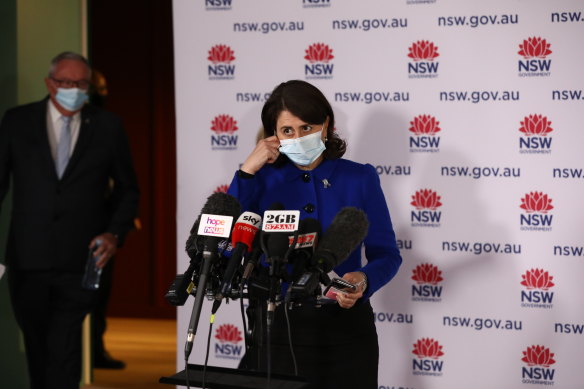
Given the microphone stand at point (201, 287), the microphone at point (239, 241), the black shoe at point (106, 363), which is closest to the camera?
the microphone stand at point (201, 287)

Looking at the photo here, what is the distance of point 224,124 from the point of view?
15.0 feet

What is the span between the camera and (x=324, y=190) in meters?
2.65

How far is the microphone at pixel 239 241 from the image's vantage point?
202cm

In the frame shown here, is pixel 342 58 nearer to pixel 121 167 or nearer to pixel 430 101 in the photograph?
pixel 430 101

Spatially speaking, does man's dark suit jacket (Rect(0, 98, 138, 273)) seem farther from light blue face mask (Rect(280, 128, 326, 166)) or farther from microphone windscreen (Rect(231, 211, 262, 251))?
microphone windscreen (Rect(231, 211, 262, 251))

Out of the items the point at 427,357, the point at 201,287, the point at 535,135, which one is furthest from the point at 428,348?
the point at 201,287

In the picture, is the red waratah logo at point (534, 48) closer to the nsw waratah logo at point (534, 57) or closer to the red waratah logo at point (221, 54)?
the nsw waratah logo at point (534, 57)

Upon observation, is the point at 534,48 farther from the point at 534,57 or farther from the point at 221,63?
the point at 221,63

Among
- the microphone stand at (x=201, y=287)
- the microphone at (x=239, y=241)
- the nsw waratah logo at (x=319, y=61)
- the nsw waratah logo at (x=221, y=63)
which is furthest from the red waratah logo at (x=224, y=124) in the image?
the microphone stand at (x=201, y=287)

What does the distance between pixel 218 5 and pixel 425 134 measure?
128 cm

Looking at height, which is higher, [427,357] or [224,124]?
[224,124]

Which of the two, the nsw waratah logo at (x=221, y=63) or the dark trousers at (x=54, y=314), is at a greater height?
the nsw waratah logo at (x=221, y=63)

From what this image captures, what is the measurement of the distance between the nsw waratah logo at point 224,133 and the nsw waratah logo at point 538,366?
182 cm

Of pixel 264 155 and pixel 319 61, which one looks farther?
pixel 319 61
